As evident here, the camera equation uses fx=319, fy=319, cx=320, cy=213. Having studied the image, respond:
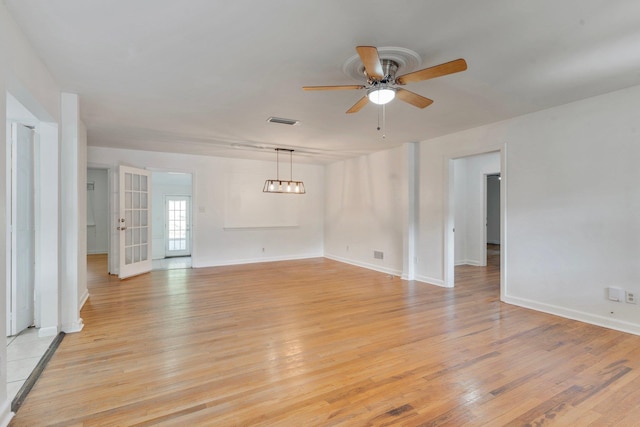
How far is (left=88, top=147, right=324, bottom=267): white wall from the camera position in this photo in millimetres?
6523

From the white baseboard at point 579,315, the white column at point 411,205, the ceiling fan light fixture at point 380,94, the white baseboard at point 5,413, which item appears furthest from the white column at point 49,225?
the white baseboard at point 579,315

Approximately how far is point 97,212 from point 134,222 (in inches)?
157

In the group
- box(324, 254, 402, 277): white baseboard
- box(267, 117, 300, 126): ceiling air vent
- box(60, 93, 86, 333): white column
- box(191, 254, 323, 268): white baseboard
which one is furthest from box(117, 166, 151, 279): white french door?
box(324, 254, 402, 277): white baseboard

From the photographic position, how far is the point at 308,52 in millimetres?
2412

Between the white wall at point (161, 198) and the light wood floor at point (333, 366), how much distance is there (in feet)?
15.2

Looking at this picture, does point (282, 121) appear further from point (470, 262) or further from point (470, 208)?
point (470, 262)

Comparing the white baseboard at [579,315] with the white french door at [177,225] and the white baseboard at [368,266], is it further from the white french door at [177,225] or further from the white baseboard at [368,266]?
the white french door at [177,225]

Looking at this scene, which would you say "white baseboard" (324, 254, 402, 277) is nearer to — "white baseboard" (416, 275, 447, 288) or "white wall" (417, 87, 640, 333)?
"white baseboard" (416, 275, 447, 288)

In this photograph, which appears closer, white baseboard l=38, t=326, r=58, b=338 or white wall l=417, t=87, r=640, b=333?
white baseboard l=38, t=326, r=58, b=338

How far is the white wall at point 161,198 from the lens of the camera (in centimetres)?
879

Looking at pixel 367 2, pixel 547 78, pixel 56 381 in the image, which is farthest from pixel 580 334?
pixel 56 381

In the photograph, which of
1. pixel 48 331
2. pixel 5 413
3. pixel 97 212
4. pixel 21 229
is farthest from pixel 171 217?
pixel 5 413

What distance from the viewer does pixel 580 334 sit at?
316cm

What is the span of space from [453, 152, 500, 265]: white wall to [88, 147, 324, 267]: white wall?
3.32 metres
